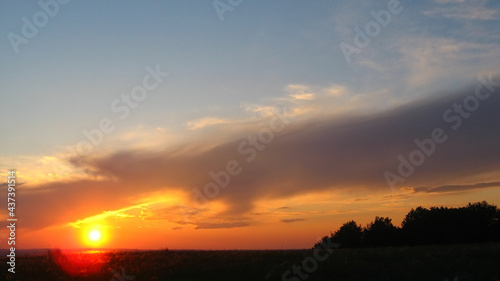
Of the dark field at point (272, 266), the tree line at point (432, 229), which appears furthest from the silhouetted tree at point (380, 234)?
the dark field at point (272, 266)

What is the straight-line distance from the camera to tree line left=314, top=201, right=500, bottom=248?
71.2 m

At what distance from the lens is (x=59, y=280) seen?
2888 cm

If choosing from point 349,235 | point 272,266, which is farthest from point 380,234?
point 272,266

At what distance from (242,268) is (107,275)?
9.25 m

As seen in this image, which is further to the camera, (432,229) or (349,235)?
(349,235)

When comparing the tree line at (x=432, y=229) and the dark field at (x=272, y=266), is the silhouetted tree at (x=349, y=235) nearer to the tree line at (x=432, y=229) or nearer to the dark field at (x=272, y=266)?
the tree line at (x=432, y=229)

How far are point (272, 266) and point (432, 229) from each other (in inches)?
2014

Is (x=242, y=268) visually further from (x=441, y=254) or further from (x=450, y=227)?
(x=450, y=227)

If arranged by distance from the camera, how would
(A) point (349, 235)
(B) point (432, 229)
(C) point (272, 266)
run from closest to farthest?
1. (C) point (272, 266)
2. (B) point (432, 229)
3. (A) point (349, 235)

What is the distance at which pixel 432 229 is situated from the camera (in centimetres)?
7306

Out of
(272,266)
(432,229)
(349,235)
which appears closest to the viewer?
(272,266)

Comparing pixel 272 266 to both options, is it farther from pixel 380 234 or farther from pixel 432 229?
pixel 432 229

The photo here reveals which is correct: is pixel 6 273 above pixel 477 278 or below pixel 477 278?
above

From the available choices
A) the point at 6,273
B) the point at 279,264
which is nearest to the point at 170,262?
the point at 279,264
